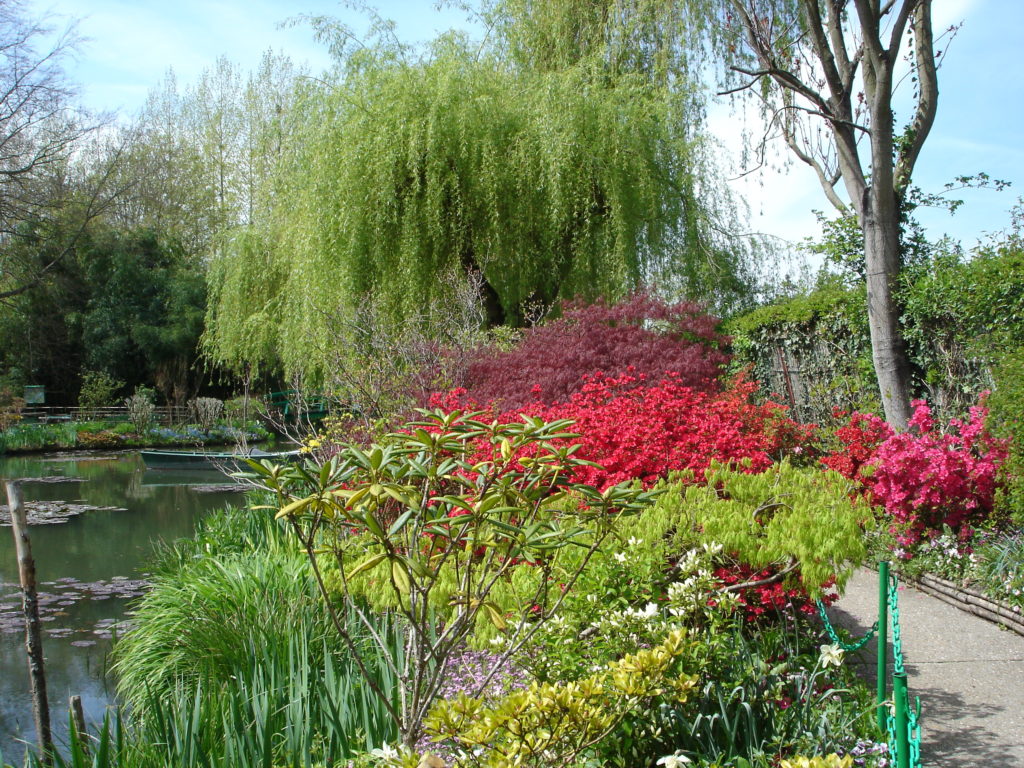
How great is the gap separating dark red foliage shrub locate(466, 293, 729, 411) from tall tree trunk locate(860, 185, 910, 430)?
6.01ft

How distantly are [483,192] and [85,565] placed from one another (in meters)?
6.36

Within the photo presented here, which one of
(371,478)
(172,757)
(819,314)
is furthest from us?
(819,314)

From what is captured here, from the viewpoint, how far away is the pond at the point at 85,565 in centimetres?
513

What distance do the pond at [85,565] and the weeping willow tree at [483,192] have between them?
303 centimetres

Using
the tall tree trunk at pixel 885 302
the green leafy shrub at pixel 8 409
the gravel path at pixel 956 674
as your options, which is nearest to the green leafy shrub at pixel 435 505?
the gravel path at pixel 956 674

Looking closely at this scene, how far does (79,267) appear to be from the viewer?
1048 inches

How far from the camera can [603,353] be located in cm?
904

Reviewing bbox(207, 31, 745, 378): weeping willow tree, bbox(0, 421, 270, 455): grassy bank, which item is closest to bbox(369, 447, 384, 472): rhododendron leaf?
bbox(207, 31, 745, 378): weeping willow tree

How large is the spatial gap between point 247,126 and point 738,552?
88.3 ft

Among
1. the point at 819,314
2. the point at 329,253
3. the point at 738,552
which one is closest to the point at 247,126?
the point at 329,253

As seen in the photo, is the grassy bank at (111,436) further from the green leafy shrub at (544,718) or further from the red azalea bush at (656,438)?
the green leafy shrub at (544,718)

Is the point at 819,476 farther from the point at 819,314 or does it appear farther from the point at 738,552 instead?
the point at 819,314

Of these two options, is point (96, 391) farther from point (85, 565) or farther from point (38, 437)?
point (85, 565)

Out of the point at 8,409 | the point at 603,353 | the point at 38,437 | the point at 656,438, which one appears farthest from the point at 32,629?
the point at 8,409
